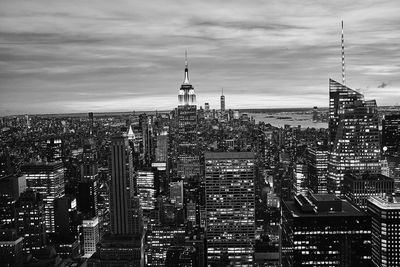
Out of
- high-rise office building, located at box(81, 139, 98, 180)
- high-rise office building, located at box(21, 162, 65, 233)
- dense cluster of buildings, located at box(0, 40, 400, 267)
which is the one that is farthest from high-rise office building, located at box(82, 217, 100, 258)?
high-rise office building, located at box(81, 139, 98, 180)

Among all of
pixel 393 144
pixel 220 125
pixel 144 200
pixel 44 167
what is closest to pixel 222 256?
pixel 144 200

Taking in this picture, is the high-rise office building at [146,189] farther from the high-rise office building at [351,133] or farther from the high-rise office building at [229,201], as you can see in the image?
the high-rise office building at [351,133]

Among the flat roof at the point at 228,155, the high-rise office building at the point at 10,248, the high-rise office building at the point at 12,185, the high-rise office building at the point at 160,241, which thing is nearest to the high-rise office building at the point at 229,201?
the flat roof at the point at 228,155

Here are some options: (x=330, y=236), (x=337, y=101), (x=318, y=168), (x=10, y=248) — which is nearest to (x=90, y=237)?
(x=10, y=248)

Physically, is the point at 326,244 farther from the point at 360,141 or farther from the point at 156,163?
the point at 156,163

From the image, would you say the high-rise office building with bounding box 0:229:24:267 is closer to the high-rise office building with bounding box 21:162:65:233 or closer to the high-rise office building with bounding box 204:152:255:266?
the high-rise office building with bounding box 21:162:65:233

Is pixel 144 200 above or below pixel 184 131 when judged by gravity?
below
